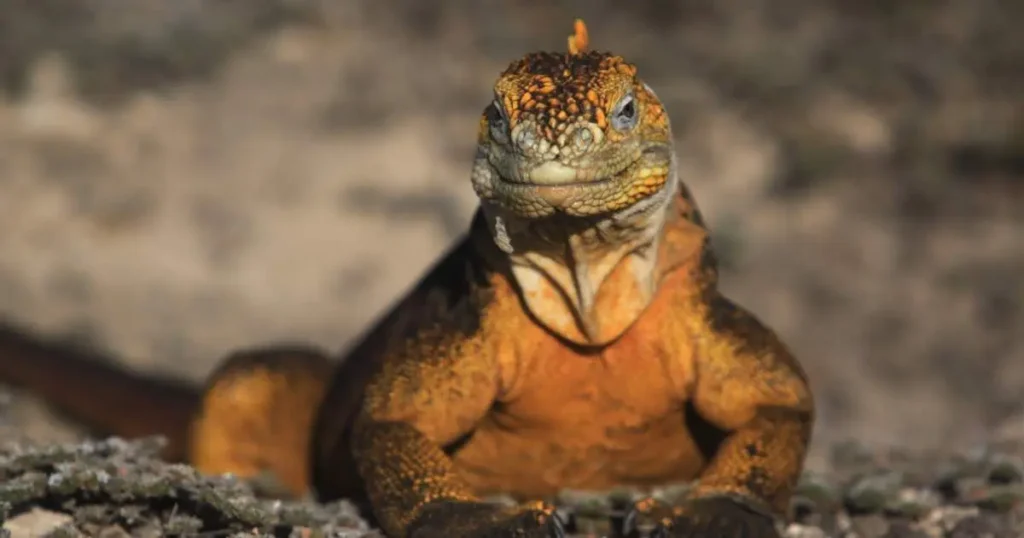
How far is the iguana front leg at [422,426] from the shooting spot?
4594 millimetres

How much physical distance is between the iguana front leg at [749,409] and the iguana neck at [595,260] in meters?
0.25

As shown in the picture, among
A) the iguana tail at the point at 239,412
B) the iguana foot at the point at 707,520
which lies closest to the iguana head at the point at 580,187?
the iguana foot at the point at 707,520

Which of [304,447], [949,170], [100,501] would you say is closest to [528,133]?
[100,501]

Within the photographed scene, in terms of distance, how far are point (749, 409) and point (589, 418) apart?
516 mm

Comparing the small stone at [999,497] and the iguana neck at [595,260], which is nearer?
the iguana neck at [595,260]

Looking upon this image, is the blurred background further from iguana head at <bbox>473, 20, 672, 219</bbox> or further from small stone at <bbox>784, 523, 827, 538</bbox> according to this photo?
iguana head at <bbox>473, 20, 672, 219</bbox>

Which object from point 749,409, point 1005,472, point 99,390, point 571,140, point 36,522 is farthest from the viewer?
point 99,390

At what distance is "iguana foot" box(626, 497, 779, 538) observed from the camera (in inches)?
175

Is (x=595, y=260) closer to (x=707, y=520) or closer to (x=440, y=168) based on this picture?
(x=707, y=520)

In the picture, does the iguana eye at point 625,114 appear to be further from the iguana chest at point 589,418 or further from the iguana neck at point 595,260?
the iguana chest at point 589,418

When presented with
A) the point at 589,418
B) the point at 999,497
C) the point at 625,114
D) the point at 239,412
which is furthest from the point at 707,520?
the point at 239,412

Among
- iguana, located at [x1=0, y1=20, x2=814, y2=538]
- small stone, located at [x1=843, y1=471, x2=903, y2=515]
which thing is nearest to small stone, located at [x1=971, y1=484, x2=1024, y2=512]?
small stone, located at [x1=843, y1=471, x2=903, y2=515]

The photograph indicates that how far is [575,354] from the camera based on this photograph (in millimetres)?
4781

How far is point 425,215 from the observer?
11297 millimetres
